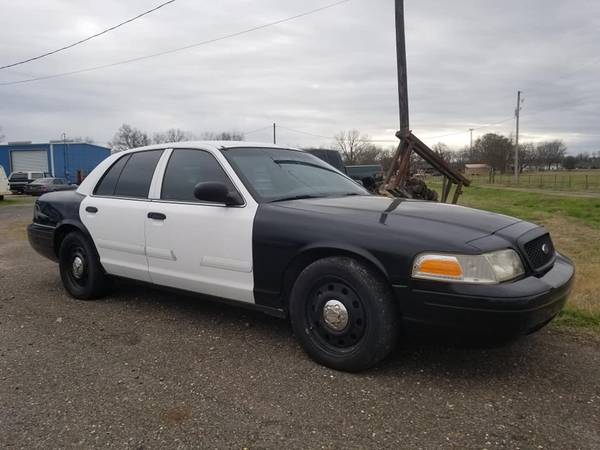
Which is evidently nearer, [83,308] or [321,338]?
[321,338]

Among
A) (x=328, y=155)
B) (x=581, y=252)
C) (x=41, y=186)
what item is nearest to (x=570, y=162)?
(x=41, y=186)

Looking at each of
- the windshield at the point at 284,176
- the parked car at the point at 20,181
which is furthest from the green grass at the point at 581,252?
the parked car at the point at 20,181

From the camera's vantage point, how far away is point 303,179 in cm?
420

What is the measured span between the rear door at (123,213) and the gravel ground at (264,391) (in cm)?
54

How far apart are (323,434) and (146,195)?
268 centimetres

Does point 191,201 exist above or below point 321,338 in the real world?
above

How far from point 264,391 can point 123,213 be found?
7.39 feet

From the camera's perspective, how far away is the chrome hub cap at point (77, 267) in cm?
501

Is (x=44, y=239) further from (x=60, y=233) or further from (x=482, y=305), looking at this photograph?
(x=482, y=305)

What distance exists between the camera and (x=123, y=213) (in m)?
4.48

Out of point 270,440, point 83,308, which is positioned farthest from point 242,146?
point 270,440

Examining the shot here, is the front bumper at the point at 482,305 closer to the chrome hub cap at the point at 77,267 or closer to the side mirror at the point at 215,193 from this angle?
the side mirror at the point at 215,193

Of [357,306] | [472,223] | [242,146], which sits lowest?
[357,306]

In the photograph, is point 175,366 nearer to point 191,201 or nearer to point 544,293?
point 191,201
